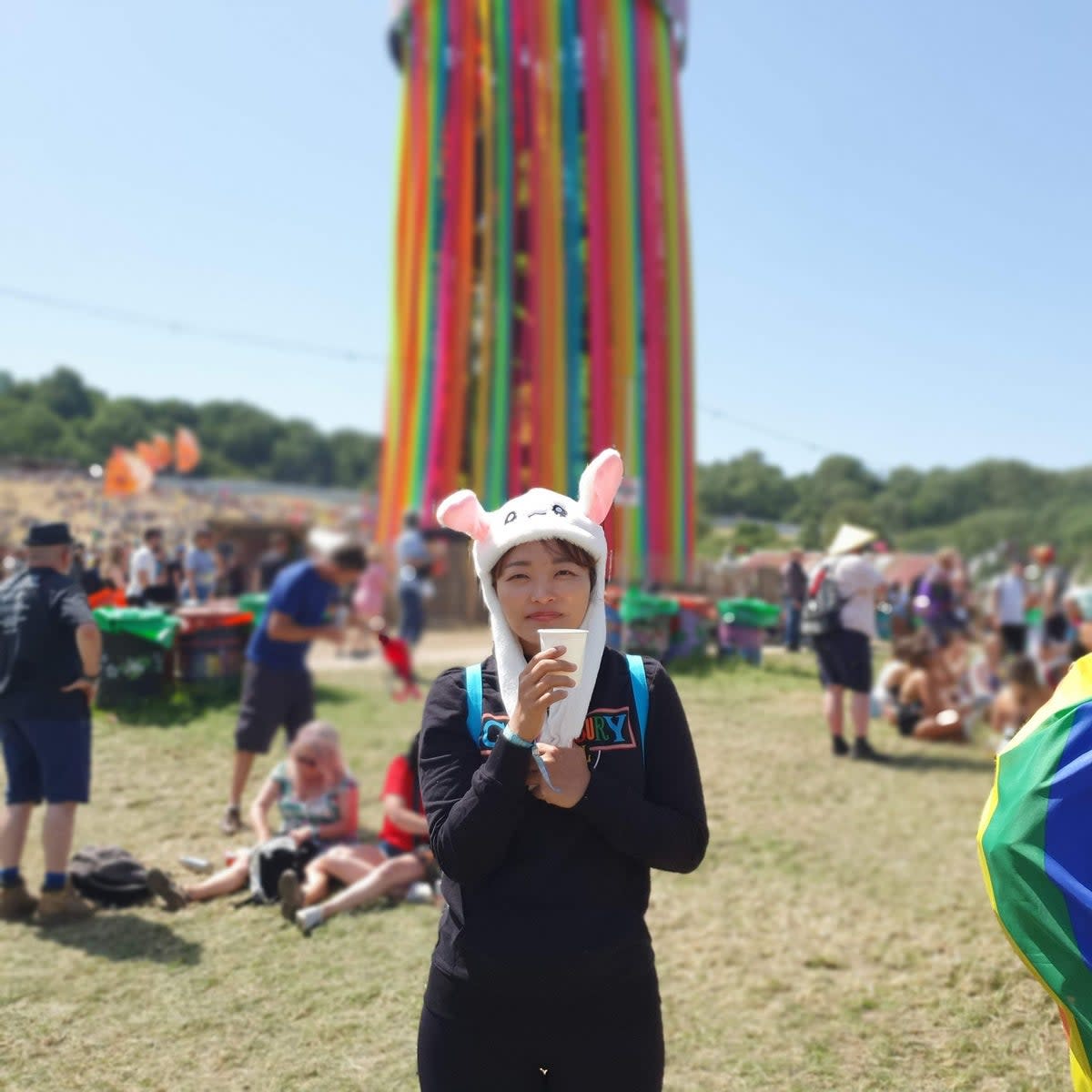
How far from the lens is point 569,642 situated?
160cm

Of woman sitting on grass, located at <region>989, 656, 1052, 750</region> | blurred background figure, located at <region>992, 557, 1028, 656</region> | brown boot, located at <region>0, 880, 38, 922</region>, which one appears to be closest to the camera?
brown boot, located at <region>0, 880, 38, 922</region>

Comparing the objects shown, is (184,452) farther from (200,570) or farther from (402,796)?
(402,796)

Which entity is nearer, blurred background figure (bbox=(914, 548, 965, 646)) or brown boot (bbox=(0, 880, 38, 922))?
brown boot (bbox=(0, 880, 38, 922))

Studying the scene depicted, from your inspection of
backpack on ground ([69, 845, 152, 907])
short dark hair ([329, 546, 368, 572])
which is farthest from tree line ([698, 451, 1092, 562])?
backpack on ground ([69, 845, 152, 907])

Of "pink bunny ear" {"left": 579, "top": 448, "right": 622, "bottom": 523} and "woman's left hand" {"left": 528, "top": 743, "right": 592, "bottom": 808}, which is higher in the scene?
"pink bunny ear" {"left": 579, "top": 448, "right": 622, "bottom": 523}

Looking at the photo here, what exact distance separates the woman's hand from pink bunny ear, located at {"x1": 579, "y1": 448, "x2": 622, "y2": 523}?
454 mm

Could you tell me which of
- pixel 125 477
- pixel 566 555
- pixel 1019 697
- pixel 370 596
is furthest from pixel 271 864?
pixel 370 596

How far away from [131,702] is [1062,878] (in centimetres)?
837

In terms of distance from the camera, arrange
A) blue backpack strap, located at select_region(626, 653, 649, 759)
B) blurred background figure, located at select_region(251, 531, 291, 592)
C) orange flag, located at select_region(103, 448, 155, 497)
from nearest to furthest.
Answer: blue backpack strap, located at select_region(626, 653, 649, 759)
blurred background figure, located at select_region(251, 531, 291, 592)
orange flag, located at select_region(103, 448, 155, 497)

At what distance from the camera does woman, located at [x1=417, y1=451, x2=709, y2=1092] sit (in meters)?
1.65

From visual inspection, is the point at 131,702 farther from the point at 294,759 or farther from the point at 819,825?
the point at 819,825

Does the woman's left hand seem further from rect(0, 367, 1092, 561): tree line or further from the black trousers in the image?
rect(0, 367, 1092, 561): tree line

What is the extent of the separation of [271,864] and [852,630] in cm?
453

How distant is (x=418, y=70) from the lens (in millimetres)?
20656
